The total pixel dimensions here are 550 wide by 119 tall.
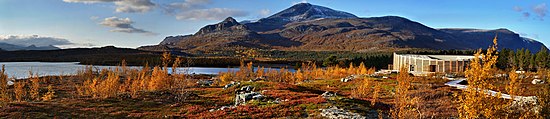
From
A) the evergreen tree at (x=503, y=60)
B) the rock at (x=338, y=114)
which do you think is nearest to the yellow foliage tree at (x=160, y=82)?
the rock at (x=338, y=114)

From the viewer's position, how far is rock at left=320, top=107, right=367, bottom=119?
22528 mm

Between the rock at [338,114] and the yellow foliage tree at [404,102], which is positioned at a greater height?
the yellow foliage tree at [404,102]

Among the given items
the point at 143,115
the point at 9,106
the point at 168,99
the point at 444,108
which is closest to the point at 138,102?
the point at 168,99

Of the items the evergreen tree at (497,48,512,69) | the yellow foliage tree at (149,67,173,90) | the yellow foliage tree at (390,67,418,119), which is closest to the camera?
the yellow foliage tree at (390,67,418,119)

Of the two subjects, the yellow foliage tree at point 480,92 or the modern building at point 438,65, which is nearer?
the yellow foliage tree at point 480,92

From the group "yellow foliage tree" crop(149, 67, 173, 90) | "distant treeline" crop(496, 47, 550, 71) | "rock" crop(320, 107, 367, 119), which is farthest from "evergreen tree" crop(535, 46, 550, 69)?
"rock" crop(320, 107, 367, 119)

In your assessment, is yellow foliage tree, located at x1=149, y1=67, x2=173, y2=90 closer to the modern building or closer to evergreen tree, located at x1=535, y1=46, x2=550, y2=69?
the modern building

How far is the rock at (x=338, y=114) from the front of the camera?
22.5 metres

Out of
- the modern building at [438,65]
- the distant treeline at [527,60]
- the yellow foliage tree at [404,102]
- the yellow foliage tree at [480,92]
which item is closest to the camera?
the yellow foliage tree at [480,92]

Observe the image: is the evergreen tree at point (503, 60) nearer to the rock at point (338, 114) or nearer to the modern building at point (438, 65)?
the modern building at point (438, 65)

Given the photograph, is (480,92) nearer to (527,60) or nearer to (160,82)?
(160,82)

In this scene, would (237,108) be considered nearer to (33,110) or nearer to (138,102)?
(138,102)

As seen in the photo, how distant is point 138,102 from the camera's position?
104ft

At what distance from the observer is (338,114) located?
23016 mm
